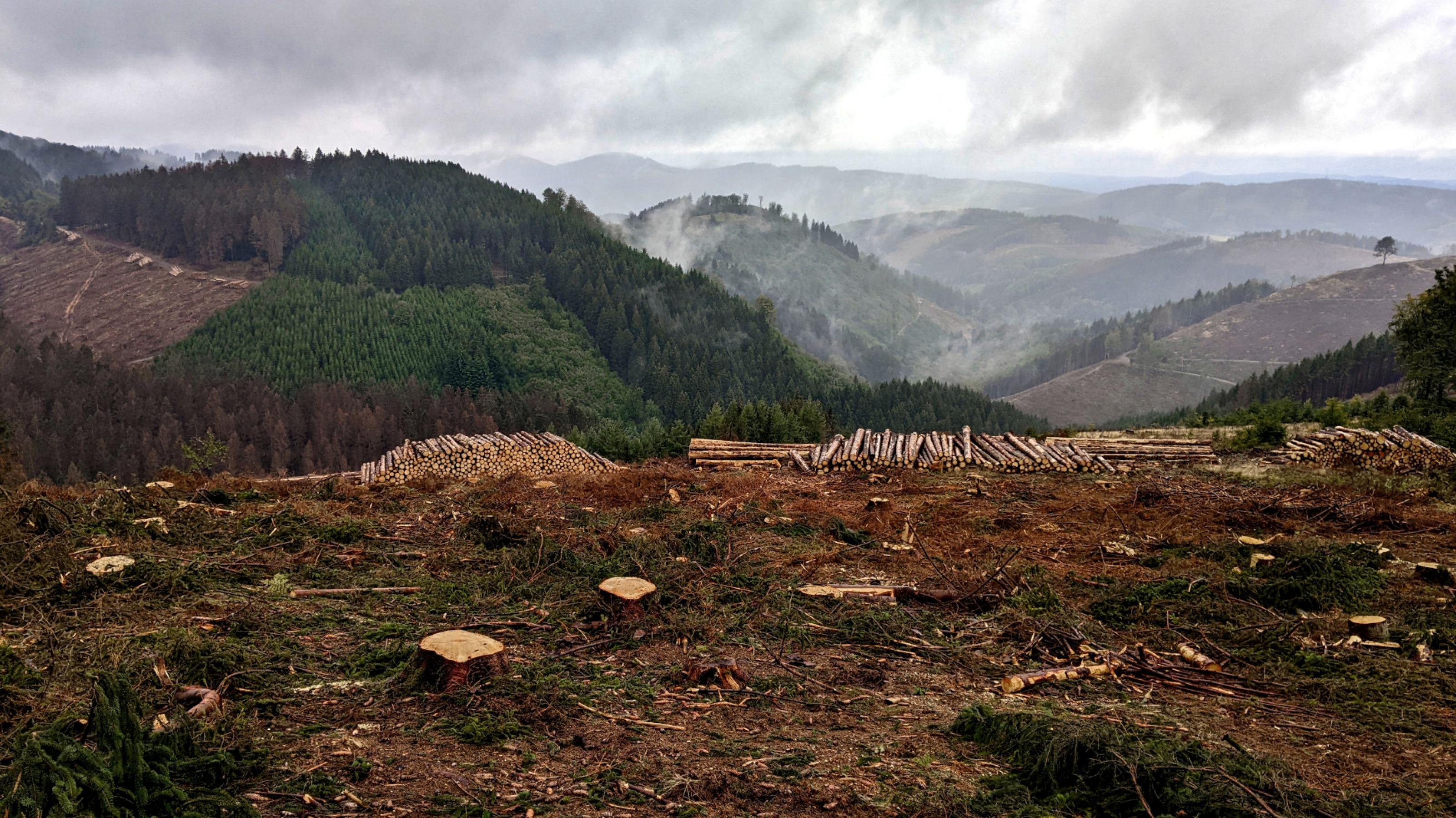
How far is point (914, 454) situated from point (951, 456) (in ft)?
3.20

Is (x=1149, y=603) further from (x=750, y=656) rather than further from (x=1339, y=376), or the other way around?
(x=1339, y=376)

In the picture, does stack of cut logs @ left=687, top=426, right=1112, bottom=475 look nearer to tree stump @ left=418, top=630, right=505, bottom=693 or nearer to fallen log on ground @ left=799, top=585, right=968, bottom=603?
fallen log on ground @ left=799, top=585, right=968, bottom=603

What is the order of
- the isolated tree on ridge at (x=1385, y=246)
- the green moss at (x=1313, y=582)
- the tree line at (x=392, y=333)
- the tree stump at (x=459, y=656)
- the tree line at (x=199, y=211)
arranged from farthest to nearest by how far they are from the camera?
1. the isolated tree on ridge at (x=1385, y=246)
2. the tree line at (x=199, y=211)
3. the tree line at (x=392, y=333)
4. the green moss at (x=1313, y=582)
5. the tree stump at (x=459, y=656)

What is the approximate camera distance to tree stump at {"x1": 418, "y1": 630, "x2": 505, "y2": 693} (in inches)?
217

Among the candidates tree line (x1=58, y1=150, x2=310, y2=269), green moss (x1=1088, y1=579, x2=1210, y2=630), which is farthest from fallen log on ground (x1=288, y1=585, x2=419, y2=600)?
tree line (x1=58, y1=150, x2=310, y2=269)

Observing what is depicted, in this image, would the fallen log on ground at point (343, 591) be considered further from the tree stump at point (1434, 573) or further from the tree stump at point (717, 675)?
the tree stump at point (1434, 573)

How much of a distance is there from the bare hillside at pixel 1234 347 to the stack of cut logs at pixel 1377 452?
124 metres

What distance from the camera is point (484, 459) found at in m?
21.0

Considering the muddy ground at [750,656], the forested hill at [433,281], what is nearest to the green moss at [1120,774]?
the muddy ground at [750,656]

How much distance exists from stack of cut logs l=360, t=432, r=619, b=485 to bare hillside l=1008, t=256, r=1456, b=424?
128455mm

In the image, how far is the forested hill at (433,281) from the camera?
78938 millimetres

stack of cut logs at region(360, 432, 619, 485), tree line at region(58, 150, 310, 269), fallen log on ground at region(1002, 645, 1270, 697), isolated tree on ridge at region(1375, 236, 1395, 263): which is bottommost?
stack of cut logs at region(360, 432, 619, 485)

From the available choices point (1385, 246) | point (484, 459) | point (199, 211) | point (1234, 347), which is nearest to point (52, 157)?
point (199, 211)

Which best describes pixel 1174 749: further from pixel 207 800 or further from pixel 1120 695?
pixel 207 800
